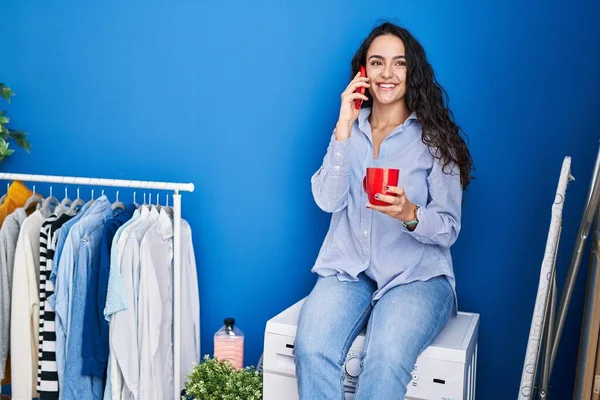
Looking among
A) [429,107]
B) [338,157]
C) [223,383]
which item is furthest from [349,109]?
[223,383]

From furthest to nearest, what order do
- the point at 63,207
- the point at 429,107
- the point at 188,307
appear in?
the point at 188,307 < the point at 63,207 < the point at 429,107

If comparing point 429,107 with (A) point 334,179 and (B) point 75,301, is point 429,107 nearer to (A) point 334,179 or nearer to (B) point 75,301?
(A) point 334,179

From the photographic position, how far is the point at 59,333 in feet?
7.36

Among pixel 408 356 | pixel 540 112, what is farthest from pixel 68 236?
pixel 540 112

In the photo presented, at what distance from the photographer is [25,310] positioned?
7.63ft

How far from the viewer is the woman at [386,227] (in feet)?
5.80

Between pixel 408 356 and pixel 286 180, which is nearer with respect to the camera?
pixel 408 356

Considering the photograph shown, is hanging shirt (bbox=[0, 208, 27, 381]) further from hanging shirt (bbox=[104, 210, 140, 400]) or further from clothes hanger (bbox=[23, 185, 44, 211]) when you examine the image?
hanging shirt (bbox=[104, 210, 140, 400])

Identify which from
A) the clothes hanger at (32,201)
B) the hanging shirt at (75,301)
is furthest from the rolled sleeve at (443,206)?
the clothes hanger at (32,201)

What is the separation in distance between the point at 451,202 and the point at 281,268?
31.5 inches

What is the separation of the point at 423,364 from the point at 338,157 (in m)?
0.62

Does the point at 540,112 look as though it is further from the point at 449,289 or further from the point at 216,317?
the point at 216,317

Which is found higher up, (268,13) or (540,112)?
(268,13)

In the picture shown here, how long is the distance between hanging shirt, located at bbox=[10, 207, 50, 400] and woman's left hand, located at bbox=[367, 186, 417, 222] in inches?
50.0
